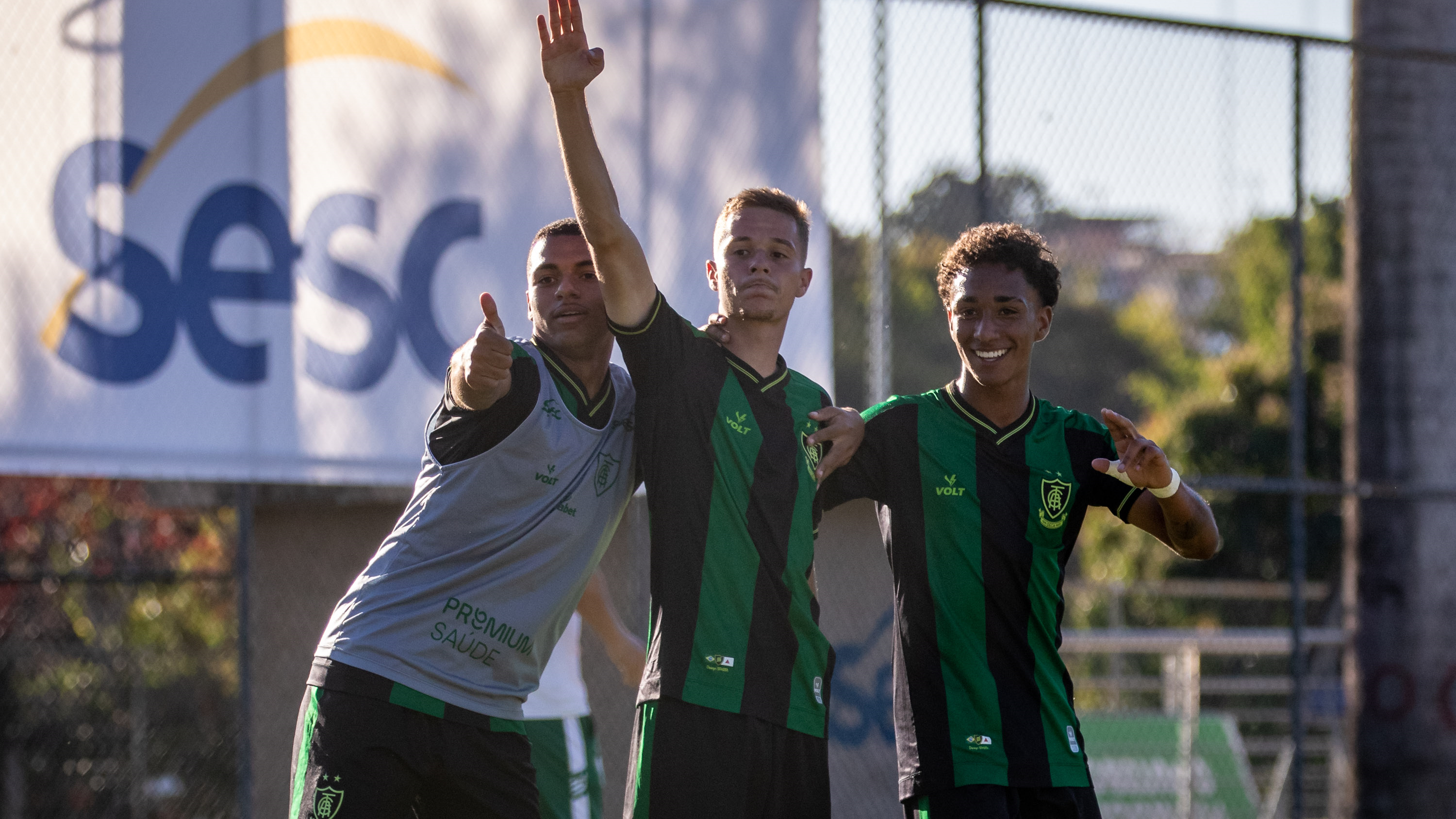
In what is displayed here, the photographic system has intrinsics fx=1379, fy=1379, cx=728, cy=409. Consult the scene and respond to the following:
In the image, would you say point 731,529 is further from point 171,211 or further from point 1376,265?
point 1376,265

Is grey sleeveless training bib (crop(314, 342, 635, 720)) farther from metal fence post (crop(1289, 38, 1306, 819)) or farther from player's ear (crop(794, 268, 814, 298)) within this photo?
metal fence post (crop(1289, 38, 1306, 819))

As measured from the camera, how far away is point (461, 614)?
3.05 metres

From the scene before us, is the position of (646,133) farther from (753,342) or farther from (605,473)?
(605,473)

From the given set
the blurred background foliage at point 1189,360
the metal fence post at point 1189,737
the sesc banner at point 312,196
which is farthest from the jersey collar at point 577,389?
the metal fence post at point 1189,737

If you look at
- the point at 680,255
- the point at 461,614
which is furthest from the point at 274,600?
the point at 461,614

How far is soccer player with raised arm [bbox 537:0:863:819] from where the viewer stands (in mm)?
2971

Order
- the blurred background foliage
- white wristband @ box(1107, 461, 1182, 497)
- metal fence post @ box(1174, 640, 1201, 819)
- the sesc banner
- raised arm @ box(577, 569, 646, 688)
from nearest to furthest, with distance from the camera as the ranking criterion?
white wristband @ box(1107, 461, 1182, 497) < raised arm @ box(577, 569, 646, 688) < the sesc banner < metal fence post @ box(1174, 640, 1201, 819) < the blurred background foliage

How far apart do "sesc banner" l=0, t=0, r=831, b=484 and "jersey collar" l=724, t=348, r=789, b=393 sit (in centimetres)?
242

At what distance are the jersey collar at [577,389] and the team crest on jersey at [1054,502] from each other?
3.71 feet

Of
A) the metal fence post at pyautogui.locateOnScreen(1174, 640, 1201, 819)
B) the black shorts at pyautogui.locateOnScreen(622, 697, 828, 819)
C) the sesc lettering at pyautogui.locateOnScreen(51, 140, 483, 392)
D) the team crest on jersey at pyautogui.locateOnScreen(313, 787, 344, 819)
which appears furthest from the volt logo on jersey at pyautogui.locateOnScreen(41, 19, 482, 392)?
the metal fence post at pyautogui.locateOnScreen(1174, 640, 1201, 819)

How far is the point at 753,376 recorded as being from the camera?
3.30 m

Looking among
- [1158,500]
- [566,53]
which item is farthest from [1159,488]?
[566,53]

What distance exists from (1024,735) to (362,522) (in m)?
3.52

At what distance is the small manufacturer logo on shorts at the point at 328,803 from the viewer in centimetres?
289
